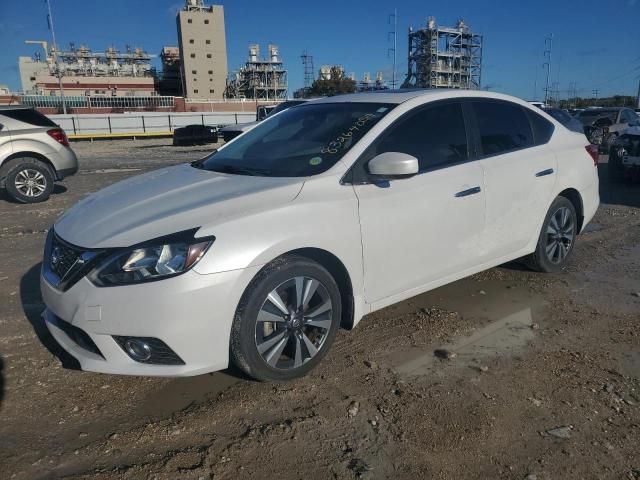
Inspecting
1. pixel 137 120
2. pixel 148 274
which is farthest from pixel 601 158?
pixel 137 120

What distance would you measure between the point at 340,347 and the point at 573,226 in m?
2.82

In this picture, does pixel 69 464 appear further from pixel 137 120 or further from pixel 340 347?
pixel 137 120

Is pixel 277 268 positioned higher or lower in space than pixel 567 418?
higher

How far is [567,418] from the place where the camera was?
277 centimetres

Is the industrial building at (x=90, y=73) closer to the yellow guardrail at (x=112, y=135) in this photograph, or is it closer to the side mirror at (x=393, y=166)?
the yellow guardrail at (x=112, y=135)

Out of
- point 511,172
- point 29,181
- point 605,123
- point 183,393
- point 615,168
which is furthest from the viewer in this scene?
point 605,123

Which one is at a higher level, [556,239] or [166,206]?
[166,206]

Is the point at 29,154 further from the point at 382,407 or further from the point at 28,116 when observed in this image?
the point at 382,407

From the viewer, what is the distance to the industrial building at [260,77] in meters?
102

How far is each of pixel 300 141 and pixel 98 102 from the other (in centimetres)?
7839

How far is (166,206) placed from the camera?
304cm

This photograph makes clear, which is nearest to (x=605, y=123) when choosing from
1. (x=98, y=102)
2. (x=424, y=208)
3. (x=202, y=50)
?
(x=424, y=208)

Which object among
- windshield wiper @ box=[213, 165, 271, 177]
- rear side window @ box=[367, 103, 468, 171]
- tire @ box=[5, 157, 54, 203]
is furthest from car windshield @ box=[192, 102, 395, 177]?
tire @ box=[5, 157, 54, 203]

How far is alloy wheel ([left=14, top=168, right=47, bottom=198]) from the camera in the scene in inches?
355
